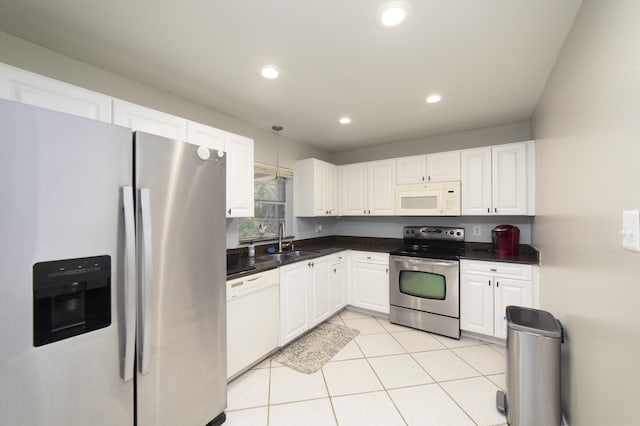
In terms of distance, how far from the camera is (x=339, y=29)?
1506 mm

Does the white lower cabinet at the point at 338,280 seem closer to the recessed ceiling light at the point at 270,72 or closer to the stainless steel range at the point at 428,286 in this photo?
the stainless steel range at the point at 428,286

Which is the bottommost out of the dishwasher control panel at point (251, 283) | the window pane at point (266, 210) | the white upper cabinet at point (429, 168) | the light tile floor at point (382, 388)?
the light tile floor at point (382, 388)

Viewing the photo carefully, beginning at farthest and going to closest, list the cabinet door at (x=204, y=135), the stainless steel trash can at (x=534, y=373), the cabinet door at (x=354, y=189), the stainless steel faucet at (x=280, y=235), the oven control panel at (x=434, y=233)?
the cabinet door at (x=354, y=189) < the oven control panel at (x=434, y=233) < the stainless steel faucet at (x=280, y=235) < the cabinet door at (x=204, y=135) < the stainless steel trash can at (x=534, y=373)

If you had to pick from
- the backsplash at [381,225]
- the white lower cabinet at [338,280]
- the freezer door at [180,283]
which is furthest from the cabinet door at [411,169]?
the freezer door at [180,283]

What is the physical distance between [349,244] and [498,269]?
2148 millimetres

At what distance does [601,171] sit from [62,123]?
7.47ft

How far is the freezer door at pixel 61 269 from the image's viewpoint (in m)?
0.89

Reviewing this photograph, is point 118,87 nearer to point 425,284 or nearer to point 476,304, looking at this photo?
point 425,284

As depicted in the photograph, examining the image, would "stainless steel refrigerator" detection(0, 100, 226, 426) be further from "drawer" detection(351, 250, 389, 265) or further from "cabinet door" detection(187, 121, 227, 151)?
"drawer" detection(351, 250, 389, 265)

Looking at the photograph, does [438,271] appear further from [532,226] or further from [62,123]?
[62,123]

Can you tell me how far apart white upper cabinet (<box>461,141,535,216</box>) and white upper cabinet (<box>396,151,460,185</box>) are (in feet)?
0.37

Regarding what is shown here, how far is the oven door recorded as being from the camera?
2.84m

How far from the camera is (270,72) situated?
1.95 meters

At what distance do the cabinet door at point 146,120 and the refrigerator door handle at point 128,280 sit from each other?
744 mm
